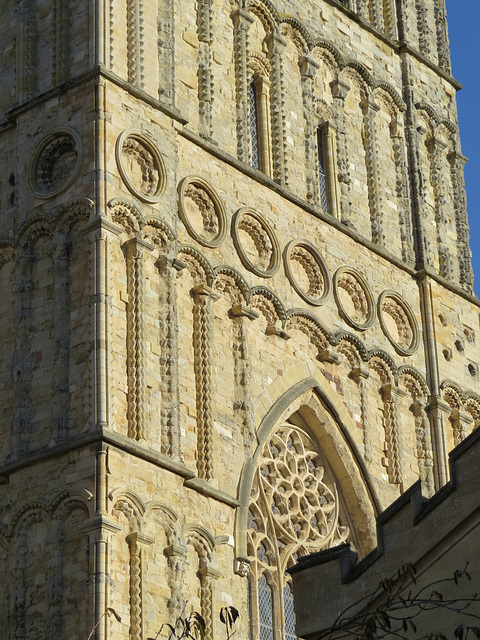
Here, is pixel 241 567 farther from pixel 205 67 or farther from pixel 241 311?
pixel 205 67

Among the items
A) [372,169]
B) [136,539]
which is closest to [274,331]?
[372,169]

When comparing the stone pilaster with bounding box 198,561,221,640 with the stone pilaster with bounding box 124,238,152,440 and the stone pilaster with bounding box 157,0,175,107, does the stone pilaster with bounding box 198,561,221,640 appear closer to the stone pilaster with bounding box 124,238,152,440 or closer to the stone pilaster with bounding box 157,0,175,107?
the stone pilaster with bounding box 124,238,152,440

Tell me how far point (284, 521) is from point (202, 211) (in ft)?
13.3

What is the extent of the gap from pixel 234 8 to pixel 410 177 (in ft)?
14.0

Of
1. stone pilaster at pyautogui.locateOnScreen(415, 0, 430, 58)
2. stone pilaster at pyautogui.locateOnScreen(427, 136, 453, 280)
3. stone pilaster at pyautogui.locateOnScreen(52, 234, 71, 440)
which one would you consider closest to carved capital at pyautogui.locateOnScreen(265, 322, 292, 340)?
stone pilaster at pyautogui.locateOnScreen(52, 234, 71, 440)

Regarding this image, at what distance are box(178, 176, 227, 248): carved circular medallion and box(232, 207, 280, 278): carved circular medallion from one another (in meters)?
0.33

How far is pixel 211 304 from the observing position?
71.7 ft

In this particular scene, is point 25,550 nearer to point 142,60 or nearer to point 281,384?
point 281,384

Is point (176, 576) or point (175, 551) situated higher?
point (175, 551)

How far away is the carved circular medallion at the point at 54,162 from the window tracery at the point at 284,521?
4338mm

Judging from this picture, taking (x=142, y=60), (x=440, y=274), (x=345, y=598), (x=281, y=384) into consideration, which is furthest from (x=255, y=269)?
(x=345, y=598)

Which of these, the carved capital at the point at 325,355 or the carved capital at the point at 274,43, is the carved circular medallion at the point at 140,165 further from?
the carved capital at the point at 274,43

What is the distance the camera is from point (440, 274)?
2689cm

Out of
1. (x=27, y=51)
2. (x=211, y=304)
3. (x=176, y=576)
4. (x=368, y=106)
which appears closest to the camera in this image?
(x=176, y=576)
